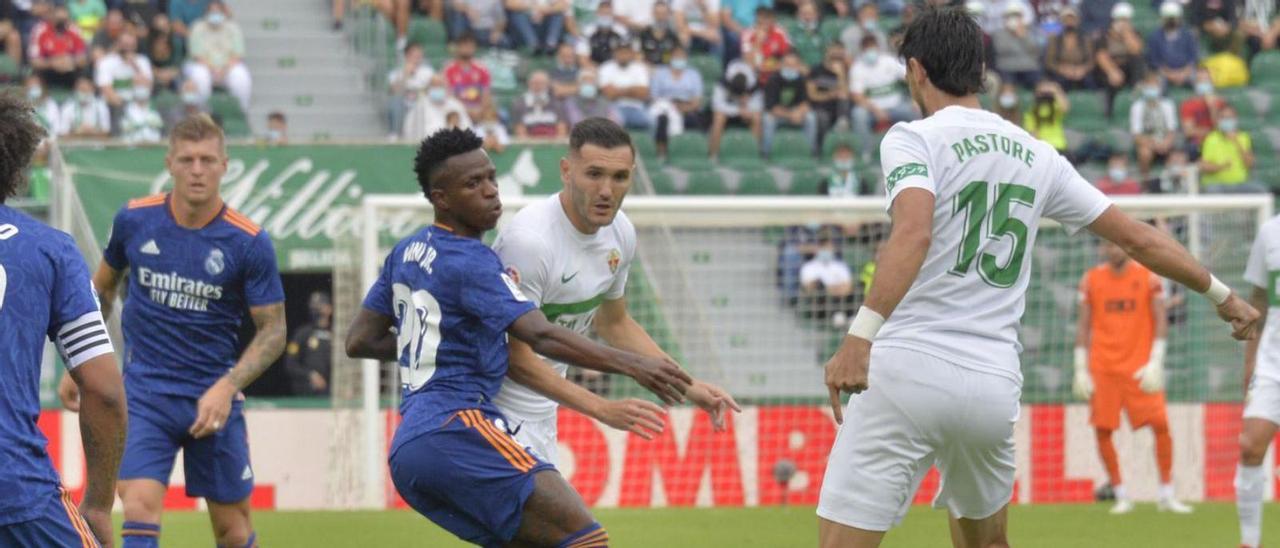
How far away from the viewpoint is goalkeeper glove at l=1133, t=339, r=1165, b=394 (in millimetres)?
14086

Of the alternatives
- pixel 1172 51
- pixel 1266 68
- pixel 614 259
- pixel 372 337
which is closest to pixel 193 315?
pixel 372 337

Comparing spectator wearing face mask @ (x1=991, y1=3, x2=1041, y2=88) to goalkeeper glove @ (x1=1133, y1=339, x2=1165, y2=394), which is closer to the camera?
goalkeeper glove @ (x1=1133, y1=339, x2=1165, y2=394)

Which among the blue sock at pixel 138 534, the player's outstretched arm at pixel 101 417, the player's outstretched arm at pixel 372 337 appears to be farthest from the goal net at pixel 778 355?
the player's outstretched arm at pixel 101 417

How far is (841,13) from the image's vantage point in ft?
75.5

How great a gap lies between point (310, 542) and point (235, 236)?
3955mm

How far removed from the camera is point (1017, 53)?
2223 cm

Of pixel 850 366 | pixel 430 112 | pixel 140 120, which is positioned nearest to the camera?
pixel 850 366

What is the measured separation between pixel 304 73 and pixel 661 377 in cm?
1639

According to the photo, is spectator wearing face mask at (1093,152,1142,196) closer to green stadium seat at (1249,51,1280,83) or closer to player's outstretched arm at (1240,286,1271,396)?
green stadium seat at (1249,51,1280,83)

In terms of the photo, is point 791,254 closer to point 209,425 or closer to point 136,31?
point 136,31

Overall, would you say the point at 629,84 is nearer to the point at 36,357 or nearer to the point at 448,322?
the point at 448,322

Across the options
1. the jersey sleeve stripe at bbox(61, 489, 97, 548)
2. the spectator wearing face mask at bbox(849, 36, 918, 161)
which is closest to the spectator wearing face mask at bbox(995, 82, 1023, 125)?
the spectator wearing face mask at bbox(849, 36, 918, 161)

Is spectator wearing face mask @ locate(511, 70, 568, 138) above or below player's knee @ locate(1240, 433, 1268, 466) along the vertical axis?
above

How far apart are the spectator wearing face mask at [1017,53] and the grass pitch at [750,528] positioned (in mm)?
8833
